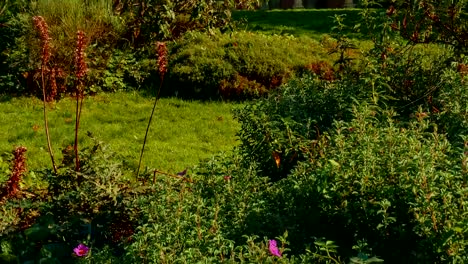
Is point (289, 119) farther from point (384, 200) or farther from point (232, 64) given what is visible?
point (232, 64)

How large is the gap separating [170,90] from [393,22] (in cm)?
518

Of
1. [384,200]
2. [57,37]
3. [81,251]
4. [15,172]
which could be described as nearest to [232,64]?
[57,37]

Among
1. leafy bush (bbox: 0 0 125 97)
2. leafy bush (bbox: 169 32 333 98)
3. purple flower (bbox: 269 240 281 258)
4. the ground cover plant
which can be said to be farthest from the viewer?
leafy bush (bbox: 169 32 333 98)

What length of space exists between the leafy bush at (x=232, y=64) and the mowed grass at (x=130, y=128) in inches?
12.8

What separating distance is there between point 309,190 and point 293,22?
13.0m

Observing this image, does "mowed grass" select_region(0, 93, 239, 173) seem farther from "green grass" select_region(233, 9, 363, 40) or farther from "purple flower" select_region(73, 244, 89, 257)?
"green grass" select_region(233, 9, 363, 40)

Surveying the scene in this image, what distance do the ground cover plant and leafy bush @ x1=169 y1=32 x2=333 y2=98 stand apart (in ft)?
14.8

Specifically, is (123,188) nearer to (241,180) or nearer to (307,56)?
(241,180)

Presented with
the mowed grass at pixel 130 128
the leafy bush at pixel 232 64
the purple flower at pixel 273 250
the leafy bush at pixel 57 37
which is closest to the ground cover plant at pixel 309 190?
the purple flower at pixel 273 250

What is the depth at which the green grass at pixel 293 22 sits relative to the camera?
14538 millimetres

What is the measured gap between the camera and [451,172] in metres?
3.29

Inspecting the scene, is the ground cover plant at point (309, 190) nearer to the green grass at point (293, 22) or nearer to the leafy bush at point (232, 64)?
the leafy bush at point (232, 64)

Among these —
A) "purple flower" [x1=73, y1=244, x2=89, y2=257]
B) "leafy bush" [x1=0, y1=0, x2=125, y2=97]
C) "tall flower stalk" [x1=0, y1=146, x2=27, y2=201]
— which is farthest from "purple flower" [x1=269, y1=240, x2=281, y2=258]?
"leafy bush" [x1=0, y1=0, x2=125, y2=97]

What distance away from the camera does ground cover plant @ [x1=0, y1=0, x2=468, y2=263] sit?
302 cm
